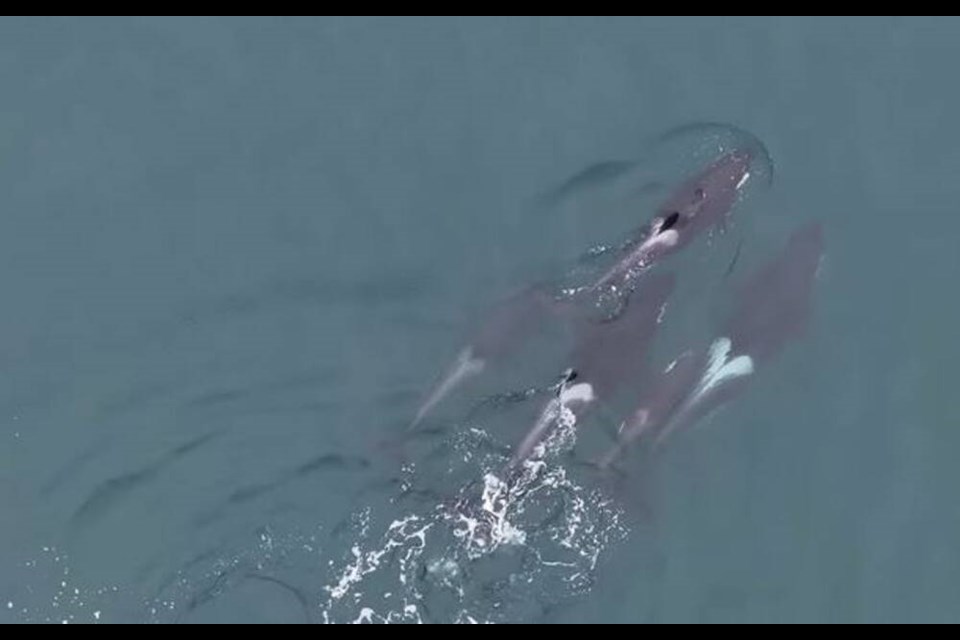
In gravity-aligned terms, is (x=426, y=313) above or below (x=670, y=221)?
below

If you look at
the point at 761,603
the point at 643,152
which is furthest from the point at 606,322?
the point at 761,603

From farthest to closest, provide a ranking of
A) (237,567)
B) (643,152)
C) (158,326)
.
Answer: (643,152), (158,326), (237,567)

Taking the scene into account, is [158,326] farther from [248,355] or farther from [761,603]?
[761,603]

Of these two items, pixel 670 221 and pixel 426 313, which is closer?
pixel 426 313

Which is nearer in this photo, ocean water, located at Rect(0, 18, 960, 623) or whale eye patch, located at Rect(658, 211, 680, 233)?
ocean water, located at Rect(0, 18, 960, 623)

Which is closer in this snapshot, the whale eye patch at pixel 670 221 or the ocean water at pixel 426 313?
the ocean water at pixel 426 313
